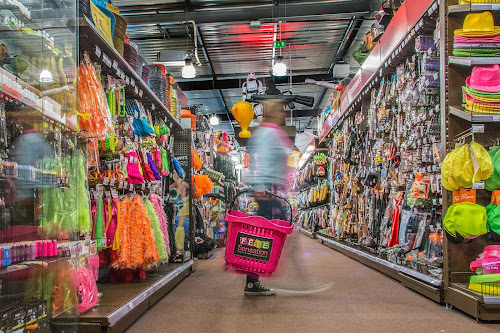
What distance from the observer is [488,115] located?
307 centimetres

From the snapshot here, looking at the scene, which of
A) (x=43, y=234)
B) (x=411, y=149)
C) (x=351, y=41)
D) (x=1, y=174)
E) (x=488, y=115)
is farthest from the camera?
(x=351, y=41)

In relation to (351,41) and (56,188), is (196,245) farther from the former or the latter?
(351,41)

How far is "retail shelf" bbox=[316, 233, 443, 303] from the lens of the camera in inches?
133

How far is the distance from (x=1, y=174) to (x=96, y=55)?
170 cm

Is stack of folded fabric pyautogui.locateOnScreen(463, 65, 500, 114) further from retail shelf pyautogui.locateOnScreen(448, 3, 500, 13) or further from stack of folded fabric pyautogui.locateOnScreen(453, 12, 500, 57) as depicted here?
retail shelf pyautogui.locateOnScreen(448, 3, 500, 13)

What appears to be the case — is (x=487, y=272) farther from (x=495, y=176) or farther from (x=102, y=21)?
(x=102, y=21)

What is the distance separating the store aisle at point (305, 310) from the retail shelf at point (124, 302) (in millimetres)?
84

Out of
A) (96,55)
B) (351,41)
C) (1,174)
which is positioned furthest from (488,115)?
(351,41)

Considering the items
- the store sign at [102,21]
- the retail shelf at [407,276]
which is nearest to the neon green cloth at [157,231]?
the store sign at [102,21]

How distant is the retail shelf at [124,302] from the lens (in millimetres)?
2406

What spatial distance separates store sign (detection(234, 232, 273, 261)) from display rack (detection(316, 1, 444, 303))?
4.36 ft

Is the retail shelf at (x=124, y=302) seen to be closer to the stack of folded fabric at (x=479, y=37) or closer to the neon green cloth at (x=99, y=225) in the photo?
the neon green cloth at (x=99, y=225)

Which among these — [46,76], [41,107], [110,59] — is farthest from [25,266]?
[110,59]

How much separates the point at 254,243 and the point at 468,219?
156 cm
